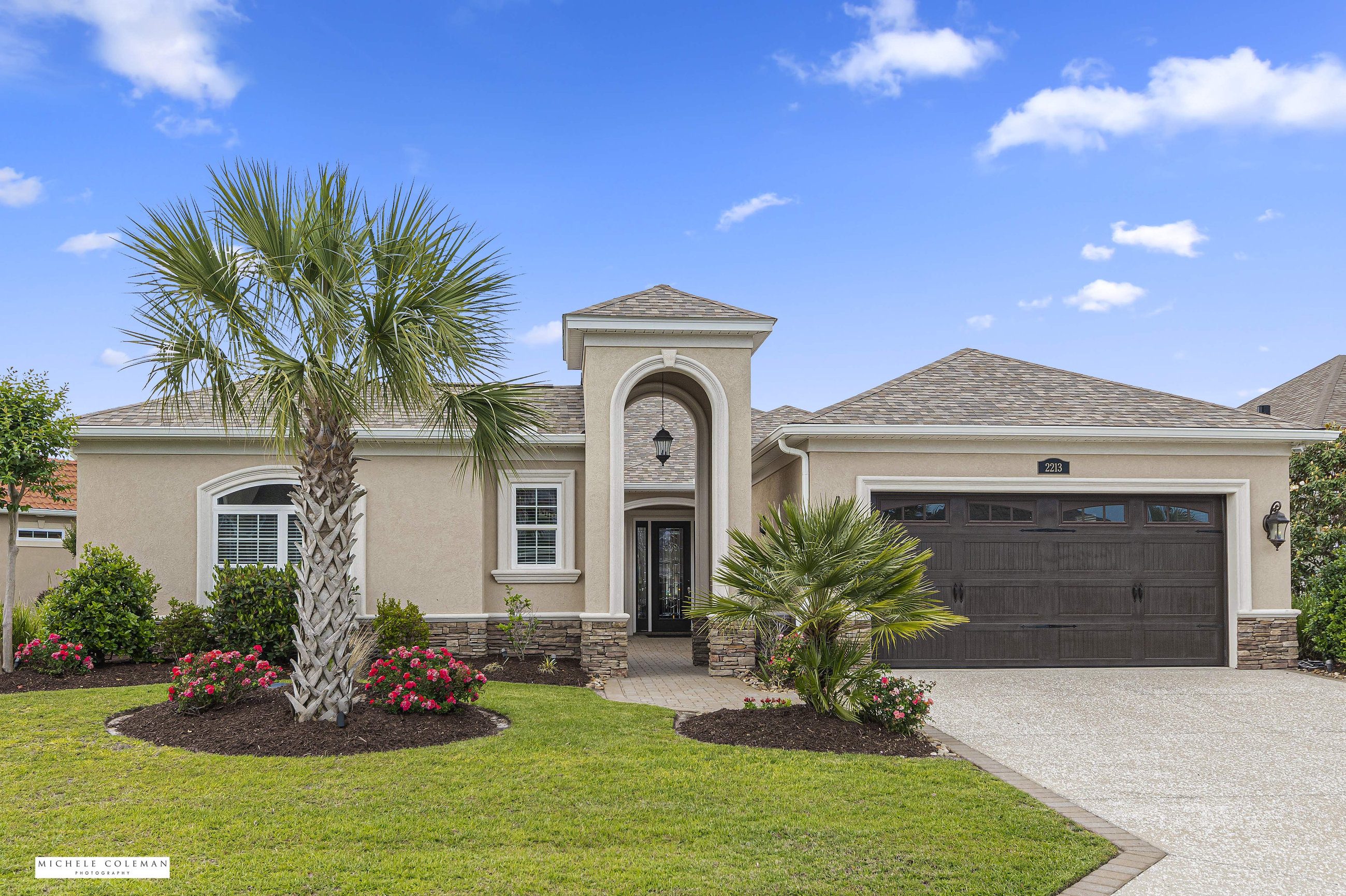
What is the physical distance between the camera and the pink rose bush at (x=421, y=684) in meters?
7.68

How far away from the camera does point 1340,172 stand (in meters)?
14.1

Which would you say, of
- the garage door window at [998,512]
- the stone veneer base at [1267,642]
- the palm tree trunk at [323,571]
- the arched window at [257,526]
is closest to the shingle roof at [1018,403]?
the garage door window at [998,512]

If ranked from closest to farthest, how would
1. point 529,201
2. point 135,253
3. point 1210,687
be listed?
point 135,253 → point 1210,687 → point 529,201

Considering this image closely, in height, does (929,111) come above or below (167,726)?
above

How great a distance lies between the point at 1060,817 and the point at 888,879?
5.57 ft

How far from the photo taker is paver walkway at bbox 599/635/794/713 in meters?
9.58

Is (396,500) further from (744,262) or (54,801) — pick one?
(744,262)

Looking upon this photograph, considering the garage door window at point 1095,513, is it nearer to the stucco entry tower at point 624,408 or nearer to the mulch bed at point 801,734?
the stucco entry tower at point 624,408

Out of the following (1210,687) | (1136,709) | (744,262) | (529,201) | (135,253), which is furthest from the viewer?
(744,262)

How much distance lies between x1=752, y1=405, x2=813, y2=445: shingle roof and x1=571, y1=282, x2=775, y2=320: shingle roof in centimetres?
448

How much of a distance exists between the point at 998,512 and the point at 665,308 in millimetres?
5640

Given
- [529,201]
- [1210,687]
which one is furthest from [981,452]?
[529,201]

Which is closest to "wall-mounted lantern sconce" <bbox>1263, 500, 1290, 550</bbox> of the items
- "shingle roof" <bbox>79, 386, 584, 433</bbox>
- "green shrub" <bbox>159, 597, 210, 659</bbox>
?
"shingle roof" <bbox>79, 386, 584, 433</bbox>

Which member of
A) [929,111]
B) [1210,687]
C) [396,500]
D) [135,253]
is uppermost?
[929,111]
